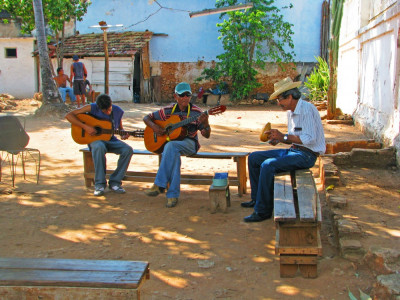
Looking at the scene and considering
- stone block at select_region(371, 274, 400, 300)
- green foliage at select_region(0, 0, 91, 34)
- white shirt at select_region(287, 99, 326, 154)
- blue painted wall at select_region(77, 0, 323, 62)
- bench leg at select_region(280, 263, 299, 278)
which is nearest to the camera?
stone block at select_region(371, 274, 400, 300)

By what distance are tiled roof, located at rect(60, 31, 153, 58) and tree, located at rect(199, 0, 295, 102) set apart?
3.16 m

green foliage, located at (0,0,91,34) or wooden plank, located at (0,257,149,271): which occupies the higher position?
green foliage, located at (0,0,91,34)

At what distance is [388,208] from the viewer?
475cm

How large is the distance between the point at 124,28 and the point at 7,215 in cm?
1696

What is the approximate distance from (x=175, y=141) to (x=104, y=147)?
0.99 metres

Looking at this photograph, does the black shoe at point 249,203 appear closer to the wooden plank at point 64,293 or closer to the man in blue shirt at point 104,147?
the man in blue shirt at point 104,147

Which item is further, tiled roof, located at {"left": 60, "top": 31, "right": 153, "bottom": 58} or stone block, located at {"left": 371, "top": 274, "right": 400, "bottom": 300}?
tiled roof, located at {"left": 60, "top": 31, "right": 153, "bottom": 58}

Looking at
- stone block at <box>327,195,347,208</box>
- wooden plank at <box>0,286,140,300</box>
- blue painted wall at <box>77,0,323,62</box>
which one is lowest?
stone block at <box>327,195,347,208</box>

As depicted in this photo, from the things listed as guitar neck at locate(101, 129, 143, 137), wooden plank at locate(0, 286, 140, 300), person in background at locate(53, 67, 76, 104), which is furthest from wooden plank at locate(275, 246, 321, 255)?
person in background at locate(53, 67, 76, 104)

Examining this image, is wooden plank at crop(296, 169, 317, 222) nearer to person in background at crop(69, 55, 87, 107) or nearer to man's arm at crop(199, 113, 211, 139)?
man's arm at crop(199, 113, 211, 139)

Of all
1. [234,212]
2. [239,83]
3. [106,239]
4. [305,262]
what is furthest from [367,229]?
[239,83]

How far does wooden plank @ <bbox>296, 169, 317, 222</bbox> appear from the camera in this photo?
11.4ft

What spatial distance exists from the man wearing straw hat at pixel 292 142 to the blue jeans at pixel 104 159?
2.00 metres

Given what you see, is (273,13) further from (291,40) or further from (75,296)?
(75,296)
